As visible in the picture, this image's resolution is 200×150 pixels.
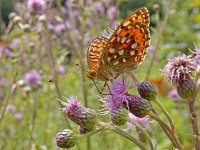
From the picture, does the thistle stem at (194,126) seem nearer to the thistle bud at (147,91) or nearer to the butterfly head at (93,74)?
the thistle bud at (147,91)

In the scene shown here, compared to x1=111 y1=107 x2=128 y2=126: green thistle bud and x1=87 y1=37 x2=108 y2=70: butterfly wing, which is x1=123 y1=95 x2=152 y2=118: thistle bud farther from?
x1=87 y1=37 x2=108 y2=70: butterfly wing

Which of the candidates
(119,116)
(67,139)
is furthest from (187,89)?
(67,139)

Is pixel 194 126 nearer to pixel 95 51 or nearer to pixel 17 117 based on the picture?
pixel 95 51

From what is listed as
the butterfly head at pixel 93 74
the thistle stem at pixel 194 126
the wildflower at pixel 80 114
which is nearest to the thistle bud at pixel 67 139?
the wildflower at pixel 80 114

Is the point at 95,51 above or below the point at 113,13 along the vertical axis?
below

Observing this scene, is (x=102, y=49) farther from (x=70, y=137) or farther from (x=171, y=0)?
(x=171, y=0)

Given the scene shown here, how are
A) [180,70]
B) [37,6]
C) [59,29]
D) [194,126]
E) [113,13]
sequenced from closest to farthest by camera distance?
[194,126]
[180,70]
[37,6]
[113,13]
[59,29]

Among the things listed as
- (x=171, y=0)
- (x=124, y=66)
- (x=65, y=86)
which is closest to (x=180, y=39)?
(x=65, y=86)
